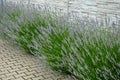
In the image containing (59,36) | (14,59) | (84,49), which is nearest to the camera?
(84,49)

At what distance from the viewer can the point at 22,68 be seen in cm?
479

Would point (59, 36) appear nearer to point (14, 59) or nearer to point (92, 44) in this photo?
point (92, 44)

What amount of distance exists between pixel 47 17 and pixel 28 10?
2.15 ft

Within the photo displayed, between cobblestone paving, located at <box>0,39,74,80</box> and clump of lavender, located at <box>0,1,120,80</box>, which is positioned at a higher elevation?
clump of lavender, located at <box>0,1,120,80</box>

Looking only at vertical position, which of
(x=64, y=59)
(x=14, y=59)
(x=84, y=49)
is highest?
(x=84, y=49)

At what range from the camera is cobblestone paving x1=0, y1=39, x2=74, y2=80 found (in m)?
4.36

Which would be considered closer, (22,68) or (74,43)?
(74,43)

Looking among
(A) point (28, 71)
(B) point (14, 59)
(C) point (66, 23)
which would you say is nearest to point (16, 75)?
(A) point (28, 71)

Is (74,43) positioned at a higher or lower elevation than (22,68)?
higher

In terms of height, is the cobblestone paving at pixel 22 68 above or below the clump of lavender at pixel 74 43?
below

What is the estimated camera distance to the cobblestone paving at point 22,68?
172 inches

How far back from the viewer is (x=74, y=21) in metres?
4.73

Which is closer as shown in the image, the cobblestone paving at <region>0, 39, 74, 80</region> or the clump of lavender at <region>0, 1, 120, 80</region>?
the clump of lavender at <region>0, 1, 120, 80</region>

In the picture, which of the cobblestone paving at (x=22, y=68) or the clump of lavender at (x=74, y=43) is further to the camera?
the cobblestone paving at (x=22, y=68)
